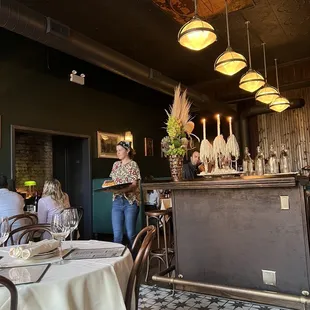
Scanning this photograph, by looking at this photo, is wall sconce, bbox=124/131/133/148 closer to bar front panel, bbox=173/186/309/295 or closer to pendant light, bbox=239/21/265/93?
pendant light, bbox=239/21/265/93

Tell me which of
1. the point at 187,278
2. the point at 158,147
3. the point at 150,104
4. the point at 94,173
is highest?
the point at 150,104

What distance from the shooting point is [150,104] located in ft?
28.5

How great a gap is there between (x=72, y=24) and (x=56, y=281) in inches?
186

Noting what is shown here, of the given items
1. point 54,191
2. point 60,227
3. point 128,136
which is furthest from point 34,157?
point 60,227

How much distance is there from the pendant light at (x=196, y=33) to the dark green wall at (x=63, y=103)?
119 inches

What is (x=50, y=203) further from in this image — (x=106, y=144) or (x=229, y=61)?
(x=106, y=144)

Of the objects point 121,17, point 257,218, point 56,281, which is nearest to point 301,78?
point 121,17

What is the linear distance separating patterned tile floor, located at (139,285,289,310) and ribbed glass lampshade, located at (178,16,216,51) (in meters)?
2.56

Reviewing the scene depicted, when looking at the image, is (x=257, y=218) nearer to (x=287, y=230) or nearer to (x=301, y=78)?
(x=287, y=230)

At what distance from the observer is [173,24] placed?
17.2ft

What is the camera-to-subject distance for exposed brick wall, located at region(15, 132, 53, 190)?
22.7 ft

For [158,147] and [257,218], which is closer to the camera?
[257,218]

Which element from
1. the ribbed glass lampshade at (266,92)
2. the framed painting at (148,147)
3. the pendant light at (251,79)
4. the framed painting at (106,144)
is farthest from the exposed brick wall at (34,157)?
the ribbed glass lampshade at (266,92)

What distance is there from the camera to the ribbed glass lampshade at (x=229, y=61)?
3.98 m
